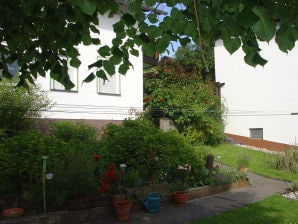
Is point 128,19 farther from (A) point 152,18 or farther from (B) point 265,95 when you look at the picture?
(B) point 265,95

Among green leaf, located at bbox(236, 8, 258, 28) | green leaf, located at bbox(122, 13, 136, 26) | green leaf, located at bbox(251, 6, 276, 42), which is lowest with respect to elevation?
green leaf, located at bbox(251, 6, 276, 42)

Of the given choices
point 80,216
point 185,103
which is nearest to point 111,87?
point 185,103

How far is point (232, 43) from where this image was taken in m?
3.27

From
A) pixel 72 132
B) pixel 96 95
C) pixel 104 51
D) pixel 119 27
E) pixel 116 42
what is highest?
pixel 96 95

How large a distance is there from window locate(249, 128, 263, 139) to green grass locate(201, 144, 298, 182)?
2792 mm

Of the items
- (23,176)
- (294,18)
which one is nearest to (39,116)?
(23,176)

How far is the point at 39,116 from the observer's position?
12.6 m

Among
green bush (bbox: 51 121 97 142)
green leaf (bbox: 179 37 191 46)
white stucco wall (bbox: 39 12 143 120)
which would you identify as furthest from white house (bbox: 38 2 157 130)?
green leaf (bbox: 179 37 191 46)

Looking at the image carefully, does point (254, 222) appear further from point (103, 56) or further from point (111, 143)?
point (103, 56)

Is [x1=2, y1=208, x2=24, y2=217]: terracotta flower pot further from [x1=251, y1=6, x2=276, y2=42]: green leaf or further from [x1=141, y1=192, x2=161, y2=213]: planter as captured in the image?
[x1=251, y1=6, x2=276, y2=42]: green leaf

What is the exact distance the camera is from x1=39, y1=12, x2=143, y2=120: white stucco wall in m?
14.4

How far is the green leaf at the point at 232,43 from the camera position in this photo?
3235mm

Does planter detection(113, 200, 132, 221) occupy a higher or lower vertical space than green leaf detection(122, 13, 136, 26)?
lower

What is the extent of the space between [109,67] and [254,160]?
509 inches
